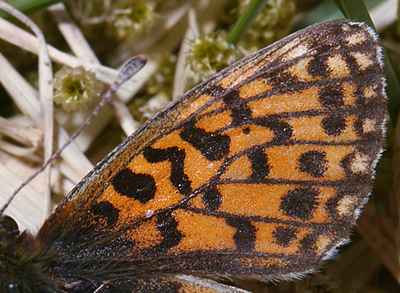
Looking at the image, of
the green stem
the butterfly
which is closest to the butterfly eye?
the butterfly

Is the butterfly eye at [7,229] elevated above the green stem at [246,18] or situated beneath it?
situated beneath

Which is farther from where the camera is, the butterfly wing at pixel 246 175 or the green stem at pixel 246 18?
the green stem at pixel 246 18

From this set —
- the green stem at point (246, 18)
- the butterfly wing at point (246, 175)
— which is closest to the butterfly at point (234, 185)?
the butterfly wing at point (246, 175)

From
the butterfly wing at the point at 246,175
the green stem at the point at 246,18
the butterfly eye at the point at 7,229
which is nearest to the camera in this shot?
the butterfly wing at the point at 246,175

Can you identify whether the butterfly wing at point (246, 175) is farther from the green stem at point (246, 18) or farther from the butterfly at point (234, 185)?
the green stem at point (246, 18)

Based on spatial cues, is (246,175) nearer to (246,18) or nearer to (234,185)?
(234,185)

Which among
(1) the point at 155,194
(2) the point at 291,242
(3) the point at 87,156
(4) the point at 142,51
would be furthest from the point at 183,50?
(2) the point at 291,242

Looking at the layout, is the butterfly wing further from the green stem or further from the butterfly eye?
the green stem

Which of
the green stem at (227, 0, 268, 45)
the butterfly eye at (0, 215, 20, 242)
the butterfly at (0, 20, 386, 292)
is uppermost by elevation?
the green stem at (227, 0, 268, 45)
